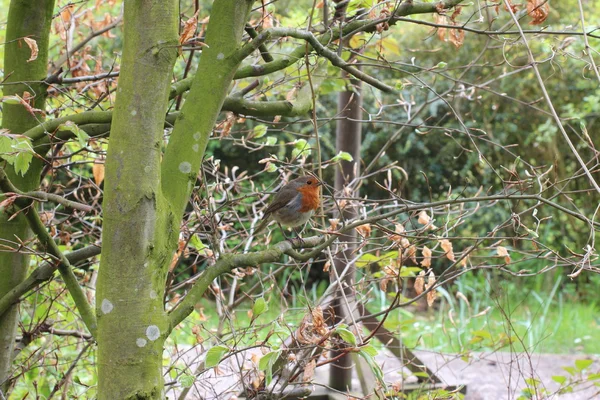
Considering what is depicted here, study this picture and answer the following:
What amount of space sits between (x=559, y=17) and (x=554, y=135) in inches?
66.6

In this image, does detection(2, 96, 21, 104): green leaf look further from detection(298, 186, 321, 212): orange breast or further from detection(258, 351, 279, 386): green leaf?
detection(298, 186, 321, 212): orange breast

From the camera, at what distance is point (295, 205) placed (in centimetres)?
325

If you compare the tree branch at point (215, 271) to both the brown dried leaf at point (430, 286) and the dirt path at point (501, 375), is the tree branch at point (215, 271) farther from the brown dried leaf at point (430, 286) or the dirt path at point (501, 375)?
the dirt path at point (501, 375)

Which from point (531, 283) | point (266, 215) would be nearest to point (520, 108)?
point (531, 283)

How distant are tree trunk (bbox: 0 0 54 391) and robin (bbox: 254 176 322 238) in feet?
3.97

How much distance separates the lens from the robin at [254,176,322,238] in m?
3.19

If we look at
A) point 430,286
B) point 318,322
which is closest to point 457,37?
point 430,286

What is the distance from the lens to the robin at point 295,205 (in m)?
3.19

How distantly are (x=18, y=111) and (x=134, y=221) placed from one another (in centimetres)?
102

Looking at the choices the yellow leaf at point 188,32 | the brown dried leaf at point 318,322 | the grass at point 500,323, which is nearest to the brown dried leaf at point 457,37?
the yellow leaf at point 188,32

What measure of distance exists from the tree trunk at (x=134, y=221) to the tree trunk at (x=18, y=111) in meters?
0.82

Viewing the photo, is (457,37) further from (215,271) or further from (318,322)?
(215,271)

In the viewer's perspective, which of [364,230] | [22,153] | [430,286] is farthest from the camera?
[364,230]

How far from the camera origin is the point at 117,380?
147cm
